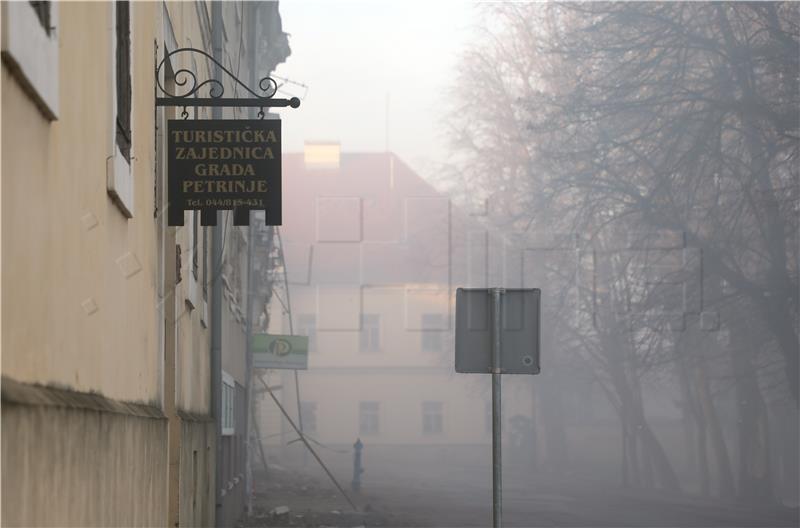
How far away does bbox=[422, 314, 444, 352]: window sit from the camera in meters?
76.5

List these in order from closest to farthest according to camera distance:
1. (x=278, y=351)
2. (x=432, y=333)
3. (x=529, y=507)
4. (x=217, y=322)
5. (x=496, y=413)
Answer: (x=496, y=413) → (x=217, y=322) → (x=278, y=351) → (x=529, y=507) → (x=432, y=333)

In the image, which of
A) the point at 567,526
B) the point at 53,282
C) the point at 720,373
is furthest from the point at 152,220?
the point at 720,373

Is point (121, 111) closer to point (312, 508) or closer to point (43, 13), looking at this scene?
point (43, 13)

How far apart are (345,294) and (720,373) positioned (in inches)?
1562

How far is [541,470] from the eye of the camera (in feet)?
188

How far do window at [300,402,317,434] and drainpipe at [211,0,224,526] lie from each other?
5698 cm

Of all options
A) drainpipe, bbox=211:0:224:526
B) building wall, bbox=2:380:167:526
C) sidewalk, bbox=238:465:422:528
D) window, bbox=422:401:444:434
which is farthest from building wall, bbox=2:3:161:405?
window, bbox=422:401:444:434

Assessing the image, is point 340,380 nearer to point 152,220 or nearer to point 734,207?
point 734,207

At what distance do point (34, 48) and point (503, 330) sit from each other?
597 centimetres

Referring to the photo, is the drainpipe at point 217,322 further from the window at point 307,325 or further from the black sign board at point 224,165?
the window at point 307,325

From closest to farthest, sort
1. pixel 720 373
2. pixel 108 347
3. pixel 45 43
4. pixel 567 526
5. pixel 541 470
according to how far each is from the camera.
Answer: pixel 45 43
pixel 108 347
pixel 567 526
pixel 720 373
pixel 541 470

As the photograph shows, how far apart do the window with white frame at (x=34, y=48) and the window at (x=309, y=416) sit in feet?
232

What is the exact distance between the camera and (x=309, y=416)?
75688mm

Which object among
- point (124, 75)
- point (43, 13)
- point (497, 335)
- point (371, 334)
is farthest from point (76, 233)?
point (371, 334)
